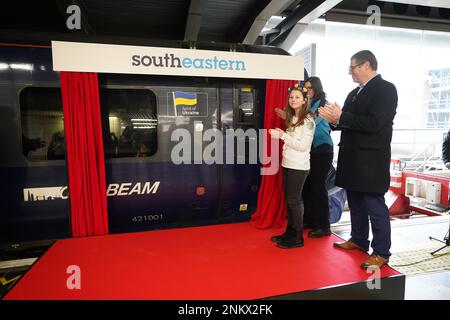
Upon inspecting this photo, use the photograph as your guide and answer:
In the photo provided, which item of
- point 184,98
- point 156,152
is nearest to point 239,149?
point 184,98

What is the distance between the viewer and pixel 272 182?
3.31 m

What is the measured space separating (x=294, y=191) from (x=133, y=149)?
6.16 feet

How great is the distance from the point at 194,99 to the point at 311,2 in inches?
162

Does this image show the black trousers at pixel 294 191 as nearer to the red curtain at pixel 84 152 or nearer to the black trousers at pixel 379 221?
the black trousers at pixel 379 221

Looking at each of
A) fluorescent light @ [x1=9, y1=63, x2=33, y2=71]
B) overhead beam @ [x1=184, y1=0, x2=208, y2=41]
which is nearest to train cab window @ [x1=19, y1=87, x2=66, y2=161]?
fluorescent light @ [x1=9, y1=63, x2=33, y2=71]

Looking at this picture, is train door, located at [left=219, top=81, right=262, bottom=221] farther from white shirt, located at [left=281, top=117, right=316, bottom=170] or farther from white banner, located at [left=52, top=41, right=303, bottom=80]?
white shirt, located at [left=281, top=117, right=316, bottom=170]

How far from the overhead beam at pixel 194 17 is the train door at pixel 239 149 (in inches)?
101

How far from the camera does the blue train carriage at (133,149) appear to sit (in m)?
2.86

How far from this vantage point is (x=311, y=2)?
18.9 ft

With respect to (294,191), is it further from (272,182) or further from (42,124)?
(42,124)

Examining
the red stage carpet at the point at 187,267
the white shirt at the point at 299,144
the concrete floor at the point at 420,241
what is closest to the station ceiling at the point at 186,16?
the white shirt at the point at 299,144

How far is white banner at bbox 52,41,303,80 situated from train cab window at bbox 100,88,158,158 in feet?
1.45
